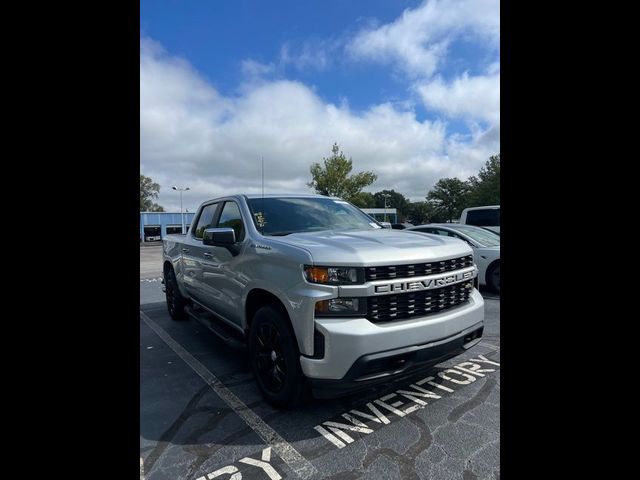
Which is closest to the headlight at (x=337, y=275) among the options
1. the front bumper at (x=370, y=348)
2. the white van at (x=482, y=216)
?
the front bumper at (x=370, y=348)

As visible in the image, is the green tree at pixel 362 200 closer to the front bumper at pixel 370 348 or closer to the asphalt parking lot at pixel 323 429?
the asphalt parking lot at pixel 323 429

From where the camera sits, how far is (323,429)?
9.11ft

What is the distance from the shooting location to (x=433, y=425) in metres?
2.82

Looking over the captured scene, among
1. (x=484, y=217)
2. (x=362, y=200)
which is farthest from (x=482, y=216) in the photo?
(x=362, y=200)

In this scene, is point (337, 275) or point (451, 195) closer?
point (337, 275)

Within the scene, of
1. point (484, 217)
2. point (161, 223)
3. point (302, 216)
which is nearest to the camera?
point (302, 216)

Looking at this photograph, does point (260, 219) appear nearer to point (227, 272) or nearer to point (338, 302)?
point (227, 272)

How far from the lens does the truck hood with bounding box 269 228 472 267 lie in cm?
270

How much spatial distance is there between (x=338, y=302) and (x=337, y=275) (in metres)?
0.19

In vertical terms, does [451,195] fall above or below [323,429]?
above

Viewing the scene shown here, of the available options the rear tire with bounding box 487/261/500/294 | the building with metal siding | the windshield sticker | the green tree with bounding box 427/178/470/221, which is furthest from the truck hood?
the building with metal siding
